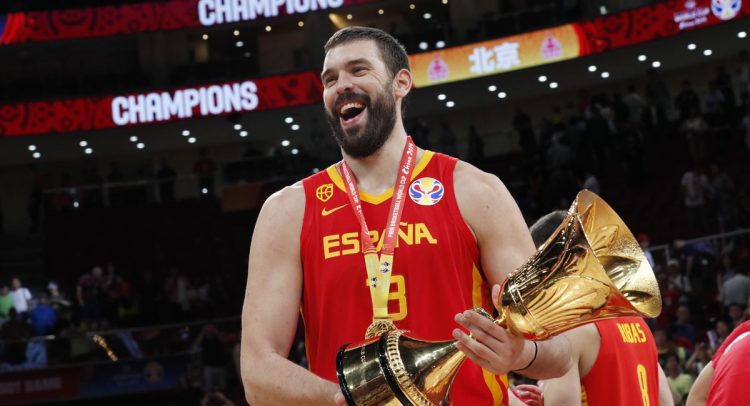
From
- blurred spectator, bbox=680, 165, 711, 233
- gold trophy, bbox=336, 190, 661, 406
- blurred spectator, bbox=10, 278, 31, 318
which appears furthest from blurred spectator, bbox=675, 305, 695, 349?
blurred spectator, bbox=10, 278, 31, 318

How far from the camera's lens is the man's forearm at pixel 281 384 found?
3.32 meters

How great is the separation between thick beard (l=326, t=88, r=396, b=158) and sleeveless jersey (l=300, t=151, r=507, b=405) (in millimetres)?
150

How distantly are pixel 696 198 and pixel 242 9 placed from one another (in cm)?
1565

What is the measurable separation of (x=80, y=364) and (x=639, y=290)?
17.2 meters

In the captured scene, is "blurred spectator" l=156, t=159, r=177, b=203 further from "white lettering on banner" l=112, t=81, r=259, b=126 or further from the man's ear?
the man's ear

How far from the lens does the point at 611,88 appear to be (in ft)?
109

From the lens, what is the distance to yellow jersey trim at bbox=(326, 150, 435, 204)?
3.80 m

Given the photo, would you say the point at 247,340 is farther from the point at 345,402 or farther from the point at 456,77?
the point at 456,77

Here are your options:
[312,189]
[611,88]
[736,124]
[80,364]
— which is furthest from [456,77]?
[312,189]

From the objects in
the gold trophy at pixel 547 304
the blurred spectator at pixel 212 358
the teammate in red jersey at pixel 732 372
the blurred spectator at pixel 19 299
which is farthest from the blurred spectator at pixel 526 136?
the gold trophy at pixel 547 304

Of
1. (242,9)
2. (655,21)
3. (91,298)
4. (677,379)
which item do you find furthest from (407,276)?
(242,9)

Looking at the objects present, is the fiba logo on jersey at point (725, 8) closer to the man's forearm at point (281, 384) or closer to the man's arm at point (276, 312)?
the man's arm at point (276, 312)

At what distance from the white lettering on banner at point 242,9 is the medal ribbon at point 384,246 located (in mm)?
28030

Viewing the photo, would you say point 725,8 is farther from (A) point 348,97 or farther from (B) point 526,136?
(A) point 348,97
